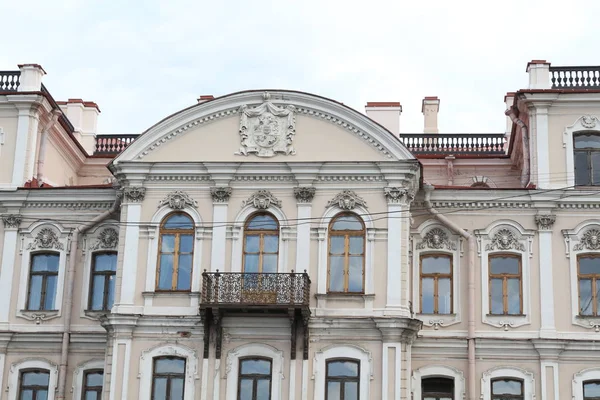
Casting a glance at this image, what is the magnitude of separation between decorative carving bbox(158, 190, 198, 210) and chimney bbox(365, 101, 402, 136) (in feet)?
24.6

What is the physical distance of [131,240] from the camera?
32.4 metres

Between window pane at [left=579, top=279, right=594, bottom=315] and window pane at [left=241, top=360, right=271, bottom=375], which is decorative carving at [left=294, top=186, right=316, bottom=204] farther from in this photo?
window pane at [left=579, top=279, right=594, bottom=315]

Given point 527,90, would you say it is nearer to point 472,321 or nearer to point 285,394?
point 472,321

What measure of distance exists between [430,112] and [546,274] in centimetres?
1056

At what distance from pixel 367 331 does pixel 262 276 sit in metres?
3.34

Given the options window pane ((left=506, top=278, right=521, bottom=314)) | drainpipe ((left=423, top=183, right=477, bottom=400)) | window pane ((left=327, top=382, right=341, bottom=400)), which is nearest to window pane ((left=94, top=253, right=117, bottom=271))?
window pane ((left=327, top=382, right=341, bottom=400))

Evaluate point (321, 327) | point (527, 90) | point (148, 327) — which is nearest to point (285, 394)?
point (321, 327)

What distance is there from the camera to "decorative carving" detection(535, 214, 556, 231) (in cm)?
3334

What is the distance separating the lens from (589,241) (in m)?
33.1

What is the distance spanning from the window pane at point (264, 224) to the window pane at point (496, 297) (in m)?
6.92

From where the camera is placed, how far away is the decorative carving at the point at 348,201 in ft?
105

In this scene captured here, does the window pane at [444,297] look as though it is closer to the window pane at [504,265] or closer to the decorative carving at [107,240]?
the window pane at [504,265]

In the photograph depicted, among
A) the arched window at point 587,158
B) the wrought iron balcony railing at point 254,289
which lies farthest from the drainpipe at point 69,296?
the arched window at point 587,158

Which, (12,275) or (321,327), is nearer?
(321,327)
